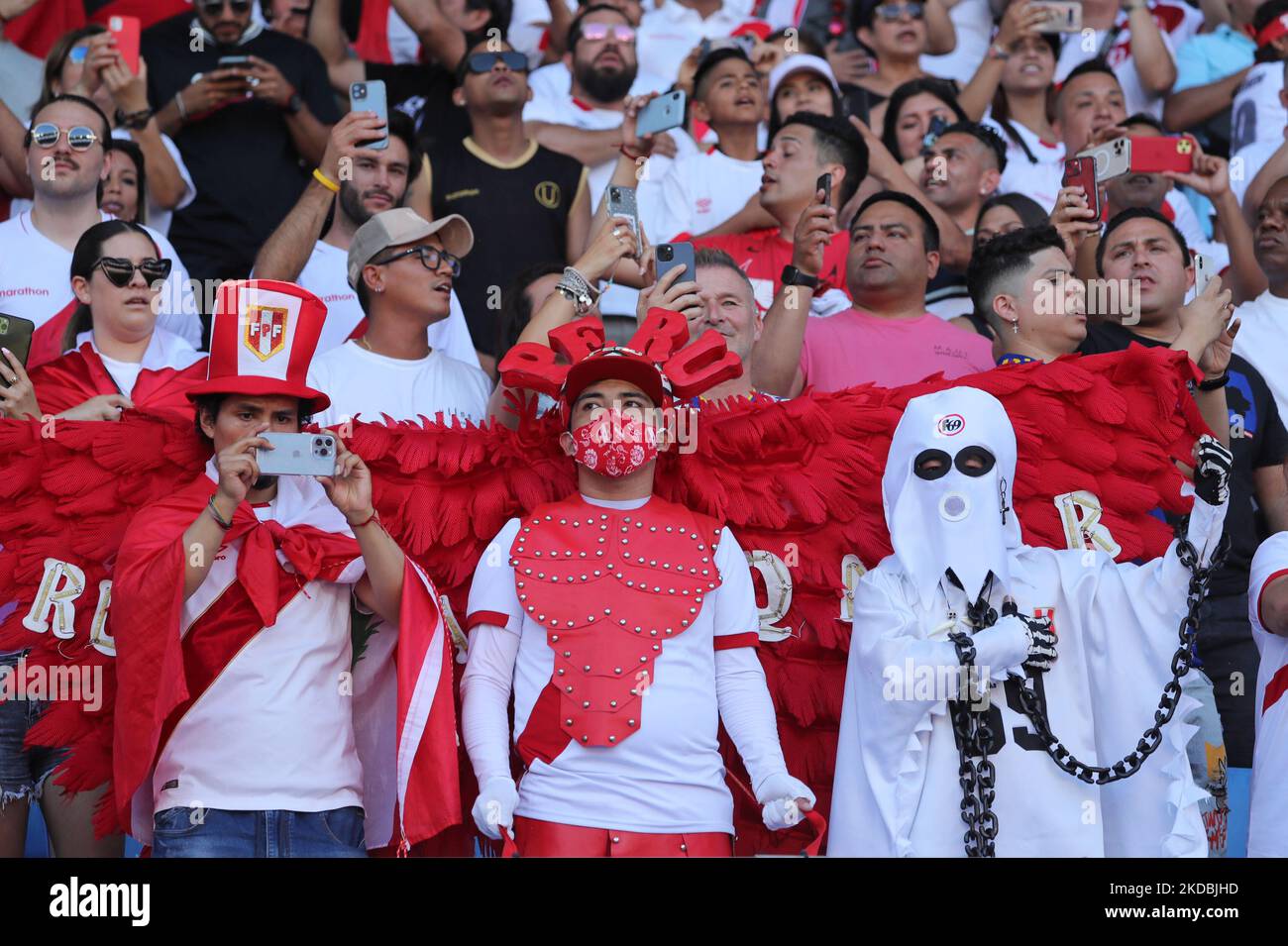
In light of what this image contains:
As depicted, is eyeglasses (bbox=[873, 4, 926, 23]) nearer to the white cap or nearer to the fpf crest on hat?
the white cap

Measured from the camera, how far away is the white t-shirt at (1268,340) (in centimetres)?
644

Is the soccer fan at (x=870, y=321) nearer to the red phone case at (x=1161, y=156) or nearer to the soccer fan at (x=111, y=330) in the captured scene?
the red phone case at (x=1161, y=156)

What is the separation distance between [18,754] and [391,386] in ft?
5.11

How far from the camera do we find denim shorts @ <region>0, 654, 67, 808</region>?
16.8ft

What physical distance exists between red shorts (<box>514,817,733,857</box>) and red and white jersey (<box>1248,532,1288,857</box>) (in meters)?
1.40

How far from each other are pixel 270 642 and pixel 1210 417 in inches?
113

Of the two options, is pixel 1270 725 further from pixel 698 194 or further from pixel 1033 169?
pixel 1033 169

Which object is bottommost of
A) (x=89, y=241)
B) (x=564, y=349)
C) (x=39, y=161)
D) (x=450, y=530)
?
(x=450, y=530)

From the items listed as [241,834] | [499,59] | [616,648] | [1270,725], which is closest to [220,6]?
[499,59]

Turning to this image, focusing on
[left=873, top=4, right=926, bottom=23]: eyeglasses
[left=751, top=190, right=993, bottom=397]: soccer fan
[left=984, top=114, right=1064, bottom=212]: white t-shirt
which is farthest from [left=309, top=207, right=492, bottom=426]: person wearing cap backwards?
[left=873, top=4, right=926, bottom=23]: eyeglasses

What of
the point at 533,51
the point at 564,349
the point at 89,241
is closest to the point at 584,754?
the point at 564,349

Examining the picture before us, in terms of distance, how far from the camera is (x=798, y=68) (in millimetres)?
7867
